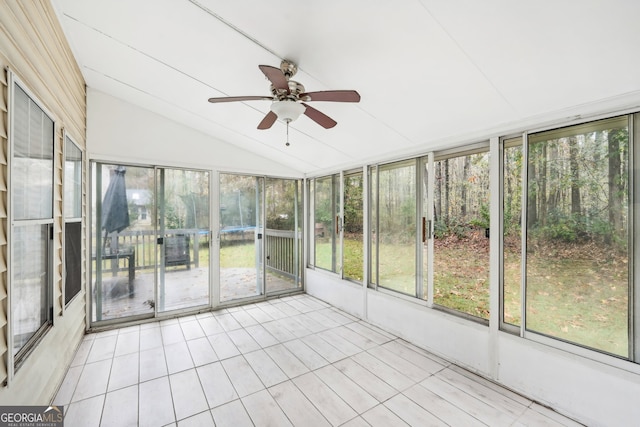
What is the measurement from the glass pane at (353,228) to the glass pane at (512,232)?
187 cm

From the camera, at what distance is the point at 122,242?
3605 mm

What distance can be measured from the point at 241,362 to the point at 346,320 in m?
1.59

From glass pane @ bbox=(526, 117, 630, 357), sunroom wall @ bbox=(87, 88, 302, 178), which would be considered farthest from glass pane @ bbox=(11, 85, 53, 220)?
glass pane @ bbox=(526, 117, 630, 357)

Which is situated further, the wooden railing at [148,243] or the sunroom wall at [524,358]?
the wooden railing at [148,243]

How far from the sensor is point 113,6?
1945mm

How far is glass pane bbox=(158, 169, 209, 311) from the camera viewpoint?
388cm

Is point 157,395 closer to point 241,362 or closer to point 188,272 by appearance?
point 241,362

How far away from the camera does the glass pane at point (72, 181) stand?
101 inches

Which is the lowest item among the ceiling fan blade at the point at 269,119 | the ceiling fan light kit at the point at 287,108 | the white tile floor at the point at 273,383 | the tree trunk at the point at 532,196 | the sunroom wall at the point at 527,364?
the white tile floor at the point at 273,383

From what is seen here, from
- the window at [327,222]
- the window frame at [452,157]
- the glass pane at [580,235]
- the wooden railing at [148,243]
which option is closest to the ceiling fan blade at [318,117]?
the window frame at [452,157]

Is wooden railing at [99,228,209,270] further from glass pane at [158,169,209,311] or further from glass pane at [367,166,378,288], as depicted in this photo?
glass pane at [367,166,378,288]

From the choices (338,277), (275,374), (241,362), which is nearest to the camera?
(275,374)

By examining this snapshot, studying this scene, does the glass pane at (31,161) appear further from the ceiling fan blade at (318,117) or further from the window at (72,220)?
the ceiling fan blade at (318,117)

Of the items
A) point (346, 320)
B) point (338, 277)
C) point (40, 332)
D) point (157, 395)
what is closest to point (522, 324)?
point (346, 320)
